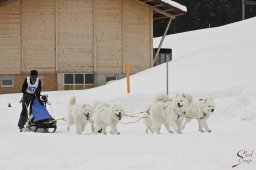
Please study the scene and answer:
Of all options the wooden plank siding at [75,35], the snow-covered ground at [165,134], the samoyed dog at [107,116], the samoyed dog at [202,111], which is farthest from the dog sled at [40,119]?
the wooden plank siding at [75,35]

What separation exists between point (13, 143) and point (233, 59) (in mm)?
17465

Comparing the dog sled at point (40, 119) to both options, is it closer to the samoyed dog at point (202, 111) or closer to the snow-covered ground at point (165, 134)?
the snow-covered ground at point (165, 134)

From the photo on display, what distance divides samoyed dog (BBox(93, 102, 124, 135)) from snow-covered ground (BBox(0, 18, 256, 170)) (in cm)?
47

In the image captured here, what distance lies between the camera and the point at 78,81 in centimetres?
3014

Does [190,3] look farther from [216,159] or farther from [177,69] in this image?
[216,159]

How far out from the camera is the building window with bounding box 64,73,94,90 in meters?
30.0

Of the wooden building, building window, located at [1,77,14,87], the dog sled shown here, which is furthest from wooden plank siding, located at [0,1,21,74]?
the dog sled

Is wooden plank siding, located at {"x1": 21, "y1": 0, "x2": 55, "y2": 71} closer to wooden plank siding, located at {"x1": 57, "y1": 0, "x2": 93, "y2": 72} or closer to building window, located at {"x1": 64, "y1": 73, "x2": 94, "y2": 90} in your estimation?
wooden plank siding, located at {"x1": 57, "y1": 0, "x2": 93, "y2": 72}

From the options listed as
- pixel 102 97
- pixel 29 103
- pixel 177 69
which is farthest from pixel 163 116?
pixel 177 69

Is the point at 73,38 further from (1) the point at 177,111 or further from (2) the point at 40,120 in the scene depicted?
(1) the point at 177,111

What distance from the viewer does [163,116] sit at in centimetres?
1434

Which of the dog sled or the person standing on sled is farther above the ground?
the person standing on sled

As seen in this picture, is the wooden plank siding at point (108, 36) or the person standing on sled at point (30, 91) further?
the wooden plank siding at point (108, 36)

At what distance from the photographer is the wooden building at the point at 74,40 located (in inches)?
1144
